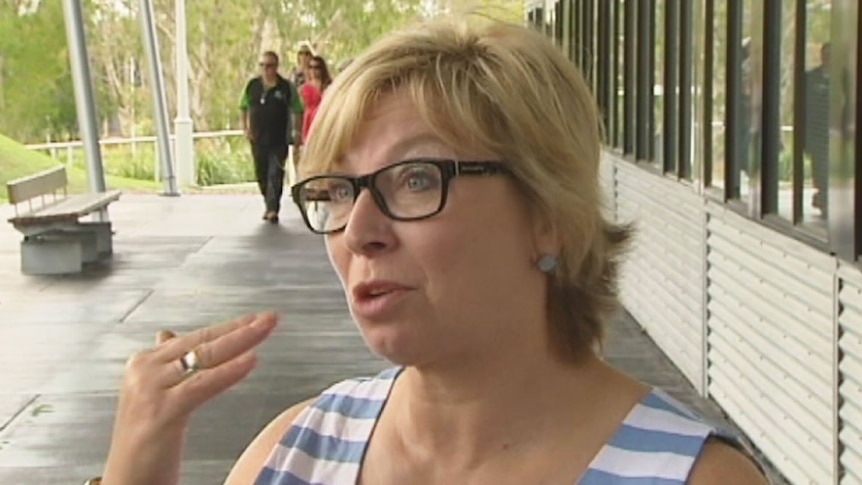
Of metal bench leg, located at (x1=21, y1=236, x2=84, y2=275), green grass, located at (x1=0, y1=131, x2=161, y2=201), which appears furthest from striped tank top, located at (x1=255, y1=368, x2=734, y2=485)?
green grass, located at (x1=0, y1=131, x2=161, y2=201)

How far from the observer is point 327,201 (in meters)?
1.86

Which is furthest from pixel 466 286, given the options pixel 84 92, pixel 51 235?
pixel 84 92

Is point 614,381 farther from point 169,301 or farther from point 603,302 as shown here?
point 169,301

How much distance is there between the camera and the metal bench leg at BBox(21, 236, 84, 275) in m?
13.5

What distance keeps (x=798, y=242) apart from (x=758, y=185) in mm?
836

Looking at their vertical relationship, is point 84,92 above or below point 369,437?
below

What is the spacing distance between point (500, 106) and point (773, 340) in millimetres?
4758

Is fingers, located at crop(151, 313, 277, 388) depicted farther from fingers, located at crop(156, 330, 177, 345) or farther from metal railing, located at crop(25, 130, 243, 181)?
metal railing, located at crop(25, 130, 243, 181)

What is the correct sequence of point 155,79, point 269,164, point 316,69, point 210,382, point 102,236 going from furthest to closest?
point 155,79 < point 269,164 < point 316,69 < point 102,236 < point 210,382

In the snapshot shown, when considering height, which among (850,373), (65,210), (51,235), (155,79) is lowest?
(51,235)

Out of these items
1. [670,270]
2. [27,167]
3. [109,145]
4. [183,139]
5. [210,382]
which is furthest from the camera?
[109,145]

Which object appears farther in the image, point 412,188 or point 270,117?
point 270,117

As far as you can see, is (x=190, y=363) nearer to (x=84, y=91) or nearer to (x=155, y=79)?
(x=84, y=91)

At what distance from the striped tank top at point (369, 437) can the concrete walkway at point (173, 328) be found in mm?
1819
